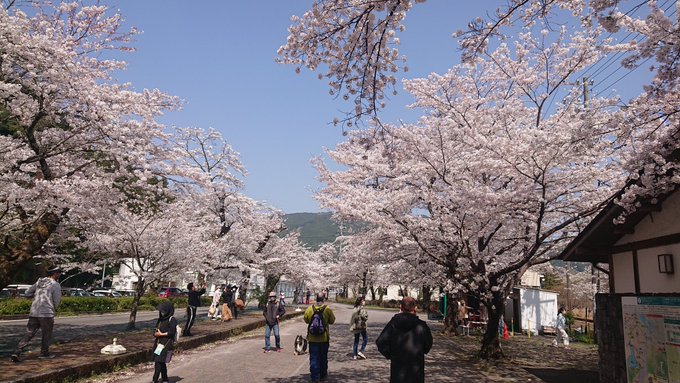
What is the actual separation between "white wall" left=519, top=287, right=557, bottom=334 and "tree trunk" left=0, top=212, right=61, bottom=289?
71.3 ft

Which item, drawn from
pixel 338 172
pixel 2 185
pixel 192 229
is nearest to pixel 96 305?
pixel 192 229

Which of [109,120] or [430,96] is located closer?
[109,120]

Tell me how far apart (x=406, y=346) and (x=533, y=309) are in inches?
865

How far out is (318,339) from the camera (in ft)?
28.8

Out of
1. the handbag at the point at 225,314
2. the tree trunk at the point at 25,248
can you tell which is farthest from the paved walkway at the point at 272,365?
the handbag at the point at 225,314

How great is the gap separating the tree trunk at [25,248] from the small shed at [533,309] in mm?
21675

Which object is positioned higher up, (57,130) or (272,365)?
(57,130)

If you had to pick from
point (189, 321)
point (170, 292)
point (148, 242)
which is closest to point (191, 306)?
point (189, 321)

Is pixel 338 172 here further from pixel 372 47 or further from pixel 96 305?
pixel 96 305

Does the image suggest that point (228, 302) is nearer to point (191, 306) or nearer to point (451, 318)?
point (191, 306)

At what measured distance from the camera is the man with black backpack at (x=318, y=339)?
8773 millimetres

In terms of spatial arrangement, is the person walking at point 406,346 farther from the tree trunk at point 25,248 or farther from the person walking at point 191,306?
the person walking at point 191,306

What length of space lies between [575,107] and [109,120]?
481 inches

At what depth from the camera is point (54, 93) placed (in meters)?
10.3
